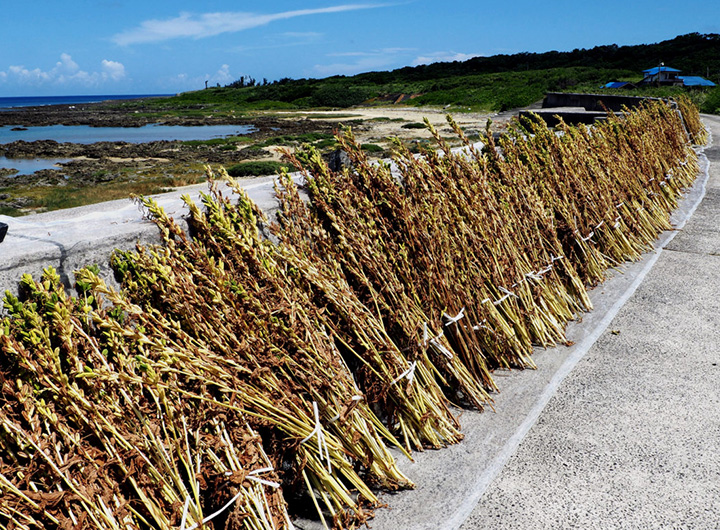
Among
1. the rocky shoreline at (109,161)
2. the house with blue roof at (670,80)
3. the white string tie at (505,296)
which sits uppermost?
the house with blue roof at (670,80)

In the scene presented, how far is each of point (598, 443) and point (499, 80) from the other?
191ft

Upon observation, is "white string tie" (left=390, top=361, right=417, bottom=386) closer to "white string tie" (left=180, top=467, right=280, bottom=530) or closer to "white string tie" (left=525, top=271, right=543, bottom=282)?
"white string tie" (left=180, top=467, right=280, bottom=530)

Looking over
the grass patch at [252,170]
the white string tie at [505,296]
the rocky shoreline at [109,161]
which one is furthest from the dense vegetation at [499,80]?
the white string tie at [505,296]

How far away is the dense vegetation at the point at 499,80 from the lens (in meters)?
44.1

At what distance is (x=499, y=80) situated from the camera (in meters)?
56.5

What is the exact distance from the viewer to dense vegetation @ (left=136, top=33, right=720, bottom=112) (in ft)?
145

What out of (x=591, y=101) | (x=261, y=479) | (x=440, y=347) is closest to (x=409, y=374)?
(x=440, y=347)

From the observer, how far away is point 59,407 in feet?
6.44

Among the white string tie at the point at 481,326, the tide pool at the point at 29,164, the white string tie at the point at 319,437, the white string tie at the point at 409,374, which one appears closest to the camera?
the white string tie at the point at 319,437

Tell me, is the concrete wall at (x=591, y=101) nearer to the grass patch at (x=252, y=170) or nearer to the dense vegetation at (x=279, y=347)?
the grass patch at (x=252, y=170)

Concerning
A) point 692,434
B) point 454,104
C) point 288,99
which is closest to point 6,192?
point 692,434

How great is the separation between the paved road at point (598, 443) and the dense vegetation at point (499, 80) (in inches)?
1082

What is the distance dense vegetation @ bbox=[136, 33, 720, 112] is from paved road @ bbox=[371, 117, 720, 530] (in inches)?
1082

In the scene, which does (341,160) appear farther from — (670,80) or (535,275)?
(670,80)
